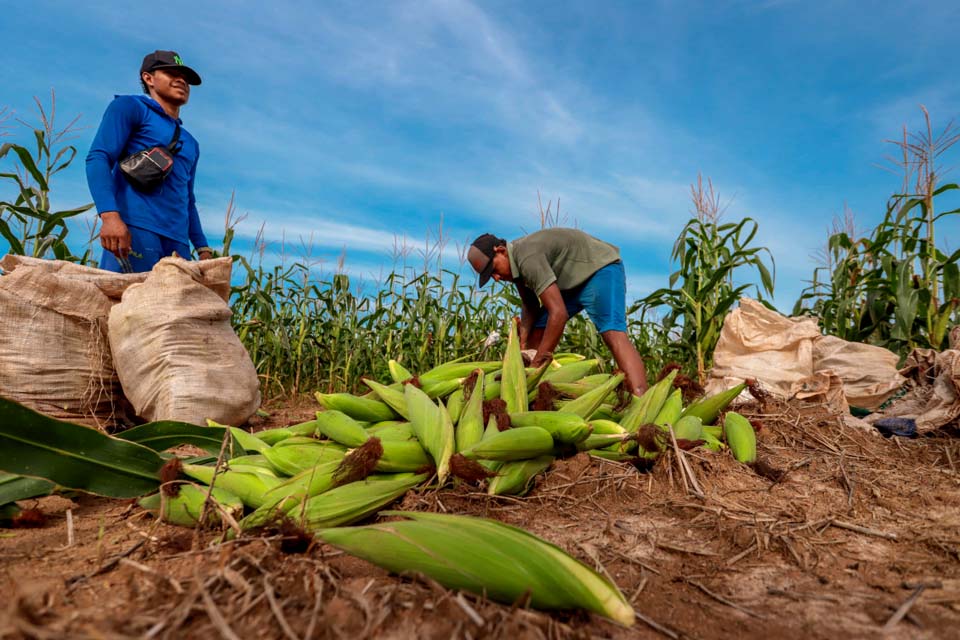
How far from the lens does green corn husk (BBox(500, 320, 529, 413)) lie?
268 cm

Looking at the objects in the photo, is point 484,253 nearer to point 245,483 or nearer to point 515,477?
point 515,477

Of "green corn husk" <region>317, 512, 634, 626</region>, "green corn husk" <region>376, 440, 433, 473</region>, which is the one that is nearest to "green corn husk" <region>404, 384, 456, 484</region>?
"green corn husk" <region>376, 440, 433, 473</region>

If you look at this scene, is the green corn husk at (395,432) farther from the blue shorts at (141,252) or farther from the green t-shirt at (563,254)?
the blue shorts at (141,252)

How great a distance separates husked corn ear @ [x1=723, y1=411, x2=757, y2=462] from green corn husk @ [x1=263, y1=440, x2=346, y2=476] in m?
1.91

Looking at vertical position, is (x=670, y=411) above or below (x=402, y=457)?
above

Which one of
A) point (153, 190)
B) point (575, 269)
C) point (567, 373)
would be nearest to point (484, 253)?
point (575, 269)

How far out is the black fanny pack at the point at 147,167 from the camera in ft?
13.6

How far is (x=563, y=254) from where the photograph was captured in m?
5.31

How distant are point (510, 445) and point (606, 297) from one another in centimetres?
347

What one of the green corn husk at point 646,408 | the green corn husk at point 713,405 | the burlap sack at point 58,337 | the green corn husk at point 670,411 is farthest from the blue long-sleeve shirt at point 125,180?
the green corn husk at point 713,405

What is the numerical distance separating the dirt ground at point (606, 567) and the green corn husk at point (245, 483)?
184 mm

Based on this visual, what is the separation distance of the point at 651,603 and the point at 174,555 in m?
1.28

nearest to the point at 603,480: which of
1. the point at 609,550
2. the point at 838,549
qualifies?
the point at 609,550

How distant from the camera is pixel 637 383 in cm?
482
